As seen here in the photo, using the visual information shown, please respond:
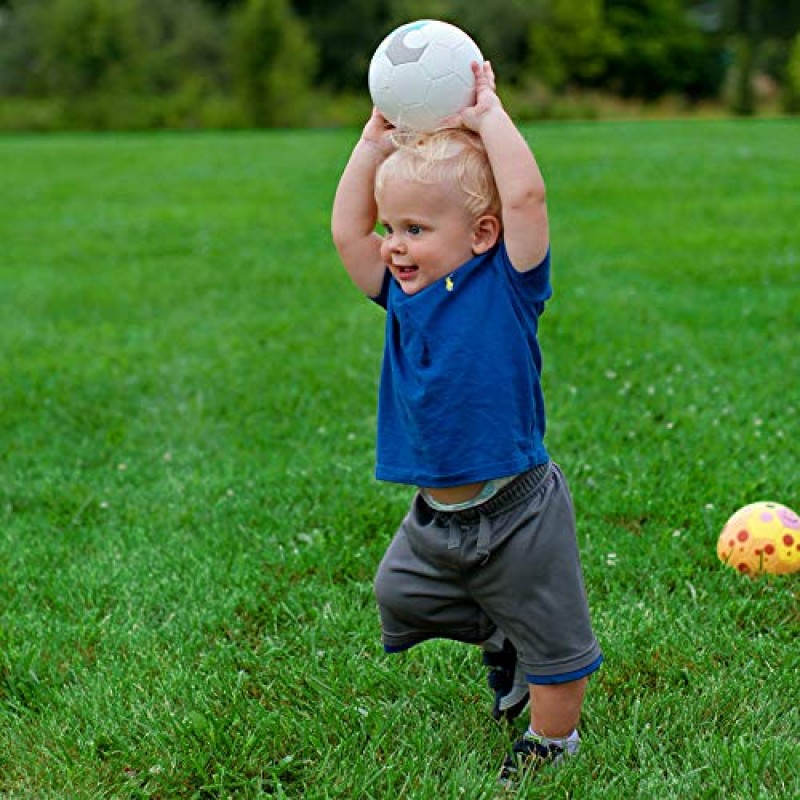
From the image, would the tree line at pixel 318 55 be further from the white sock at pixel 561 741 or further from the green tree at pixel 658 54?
the white sock at pixel 561 741

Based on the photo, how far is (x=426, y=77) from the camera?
2422 mm

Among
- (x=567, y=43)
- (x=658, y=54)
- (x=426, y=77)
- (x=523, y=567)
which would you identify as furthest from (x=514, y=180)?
(x=658, y=54)

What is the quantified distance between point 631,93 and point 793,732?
149ft

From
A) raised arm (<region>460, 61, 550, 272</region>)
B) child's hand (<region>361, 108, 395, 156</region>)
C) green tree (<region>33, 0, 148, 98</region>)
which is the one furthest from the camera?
green tree (<region>33, 0, 148, 98</region>)

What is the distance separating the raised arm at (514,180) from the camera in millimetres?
2389

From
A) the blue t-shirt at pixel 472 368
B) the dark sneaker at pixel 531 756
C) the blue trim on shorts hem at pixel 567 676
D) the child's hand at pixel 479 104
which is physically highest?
the child's hand at pixel 479 104

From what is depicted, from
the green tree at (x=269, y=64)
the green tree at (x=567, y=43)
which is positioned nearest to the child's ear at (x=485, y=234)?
the green tree at (x=269, y=64)

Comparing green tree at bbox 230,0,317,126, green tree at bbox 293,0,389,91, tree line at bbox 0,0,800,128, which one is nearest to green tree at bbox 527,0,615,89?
tree line at bbox 0,0,800,128

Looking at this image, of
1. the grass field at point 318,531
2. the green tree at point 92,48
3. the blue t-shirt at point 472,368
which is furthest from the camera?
the green tree at point 92,48

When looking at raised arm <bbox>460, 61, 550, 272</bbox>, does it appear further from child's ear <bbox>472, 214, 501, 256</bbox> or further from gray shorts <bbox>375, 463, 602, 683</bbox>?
gray shorts <bbox>375, 463, 602, 683</bbox>

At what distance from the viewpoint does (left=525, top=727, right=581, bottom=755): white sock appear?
108 inches

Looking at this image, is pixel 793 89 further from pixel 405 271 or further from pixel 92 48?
pixel 405 271

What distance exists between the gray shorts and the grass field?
1.05 feet

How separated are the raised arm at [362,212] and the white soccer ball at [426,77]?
0.36ft
